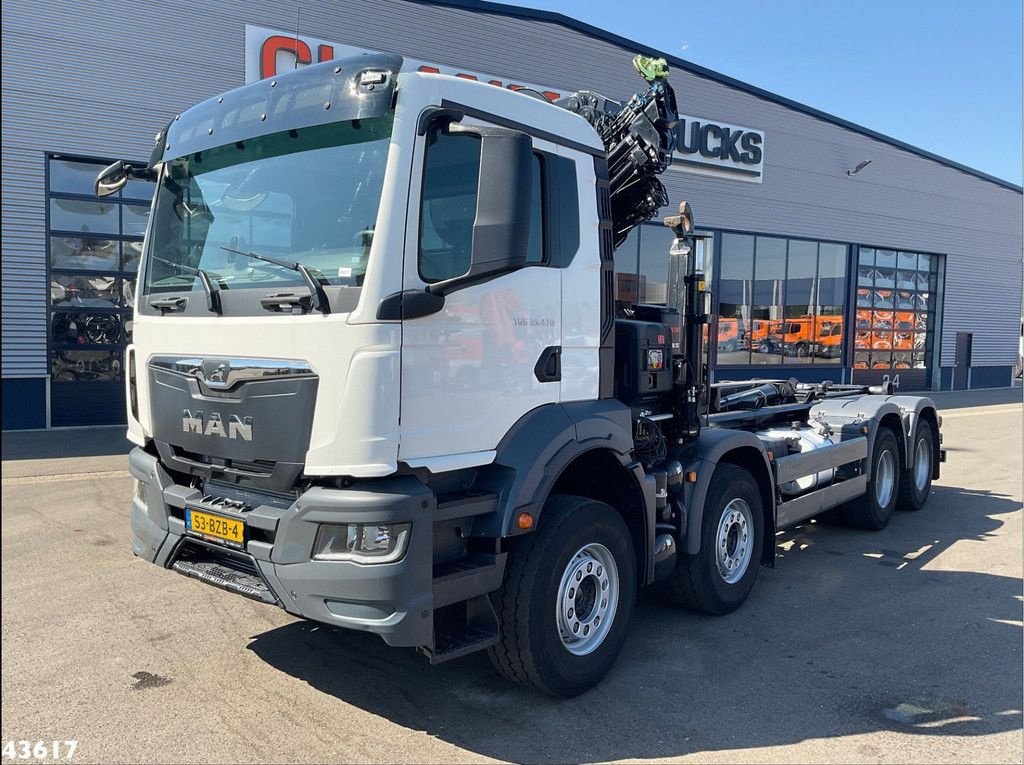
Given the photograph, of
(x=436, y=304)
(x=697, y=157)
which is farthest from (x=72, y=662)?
(x=697, y=157)

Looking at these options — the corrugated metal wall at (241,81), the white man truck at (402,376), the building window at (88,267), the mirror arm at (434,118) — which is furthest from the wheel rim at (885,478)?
the building window at (88,267)

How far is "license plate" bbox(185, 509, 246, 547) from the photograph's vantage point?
3652 mm

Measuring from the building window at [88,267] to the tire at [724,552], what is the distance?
11.7m

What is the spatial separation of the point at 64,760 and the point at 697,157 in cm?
1973

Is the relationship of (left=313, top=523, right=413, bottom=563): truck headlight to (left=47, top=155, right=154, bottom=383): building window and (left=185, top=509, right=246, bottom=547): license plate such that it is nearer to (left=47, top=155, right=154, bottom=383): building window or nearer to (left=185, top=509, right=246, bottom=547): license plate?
(left=185, top=509, right=246, bottom=547): license plate

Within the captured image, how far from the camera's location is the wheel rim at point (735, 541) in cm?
544

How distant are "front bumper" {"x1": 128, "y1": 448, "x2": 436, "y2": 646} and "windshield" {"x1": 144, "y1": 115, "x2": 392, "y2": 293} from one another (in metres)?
0.94

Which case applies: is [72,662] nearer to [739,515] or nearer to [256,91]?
[256,91]

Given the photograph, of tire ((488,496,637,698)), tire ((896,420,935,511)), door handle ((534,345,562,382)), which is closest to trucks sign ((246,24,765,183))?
tire ((896,420,935,511))

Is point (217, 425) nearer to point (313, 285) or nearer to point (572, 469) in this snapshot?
point (313, 285)

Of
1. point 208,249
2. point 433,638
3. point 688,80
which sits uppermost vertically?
point 688,80

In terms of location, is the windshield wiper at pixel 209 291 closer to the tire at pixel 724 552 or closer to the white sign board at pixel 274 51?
the tire at pixel 724 552

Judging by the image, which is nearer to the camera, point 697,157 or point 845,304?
point 697,157

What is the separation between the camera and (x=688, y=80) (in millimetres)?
20438
